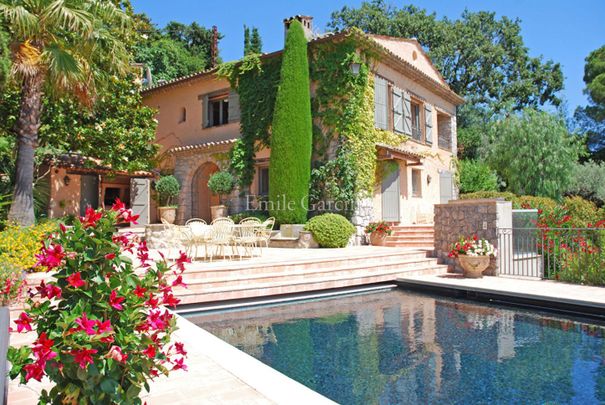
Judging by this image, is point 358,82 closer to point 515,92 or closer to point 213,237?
point 213,237

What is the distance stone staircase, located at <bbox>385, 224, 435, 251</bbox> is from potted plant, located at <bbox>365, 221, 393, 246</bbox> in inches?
6.0

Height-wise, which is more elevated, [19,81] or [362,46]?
[362,46]

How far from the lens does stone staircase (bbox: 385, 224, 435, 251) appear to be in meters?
13.2

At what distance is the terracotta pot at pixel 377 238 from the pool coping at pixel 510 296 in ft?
13.7

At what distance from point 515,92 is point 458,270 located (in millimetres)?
26116

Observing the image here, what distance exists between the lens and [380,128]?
49.1 feet

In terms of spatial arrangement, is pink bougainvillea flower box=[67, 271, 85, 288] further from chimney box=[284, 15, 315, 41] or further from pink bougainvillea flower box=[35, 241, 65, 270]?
chimney box=[284, 15, 315, 41]

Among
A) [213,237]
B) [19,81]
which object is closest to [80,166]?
[19,81]

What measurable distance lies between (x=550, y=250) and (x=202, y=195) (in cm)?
1306

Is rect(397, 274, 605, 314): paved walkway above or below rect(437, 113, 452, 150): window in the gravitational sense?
below

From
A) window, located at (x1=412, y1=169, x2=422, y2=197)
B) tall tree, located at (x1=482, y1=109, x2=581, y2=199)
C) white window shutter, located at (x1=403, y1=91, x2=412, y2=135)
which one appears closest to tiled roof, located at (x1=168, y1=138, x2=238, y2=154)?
white window shutter, located at (x1=403, y1=91, x2=412, y2=135)

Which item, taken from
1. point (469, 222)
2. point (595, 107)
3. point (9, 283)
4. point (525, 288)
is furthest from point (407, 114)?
point (595, 107)

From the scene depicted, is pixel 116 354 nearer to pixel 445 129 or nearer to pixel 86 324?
pixel 86 324

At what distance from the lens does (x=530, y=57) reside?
3253 cm
